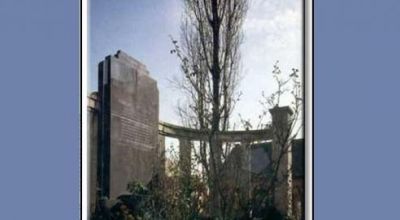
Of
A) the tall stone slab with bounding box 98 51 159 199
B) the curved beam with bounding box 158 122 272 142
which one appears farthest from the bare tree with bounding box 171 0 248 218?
the tall stone slab with bounding box 98 51 159 199

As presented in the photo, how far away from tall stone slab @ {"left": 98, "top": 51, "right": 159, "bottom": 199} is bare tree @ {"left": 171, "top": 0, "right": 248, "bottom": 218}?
0.64 ft

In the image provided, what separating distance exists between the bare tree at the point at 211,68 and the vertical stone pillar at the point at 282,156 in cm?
25

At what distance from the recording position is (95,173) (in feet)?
10.00

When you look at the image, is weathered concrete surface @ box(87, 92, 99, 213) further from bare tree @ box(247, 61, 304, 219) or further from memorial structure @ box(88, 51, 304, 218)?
bare tree @ box(247, 61, 304, 219)

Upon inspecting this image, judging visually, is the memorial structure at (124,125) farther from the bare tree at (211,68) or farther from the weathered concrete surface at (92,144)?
the bare tree at (211,68)

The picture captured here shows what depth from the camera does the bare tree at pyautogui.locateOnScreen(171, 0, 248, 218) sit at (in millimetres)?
3018

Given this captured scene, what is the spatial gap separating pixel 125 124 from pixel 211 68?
547 millimetres

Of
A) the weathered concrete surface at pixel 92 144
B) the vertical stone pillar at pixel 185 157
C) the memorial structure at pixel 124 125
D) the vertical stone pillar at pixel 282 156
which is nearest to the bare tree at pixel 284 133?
the vertical stone pillar at pixel 282 156

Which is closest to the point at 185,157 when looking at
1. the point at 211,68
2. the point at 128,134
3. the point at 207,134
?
the point at 207,134
